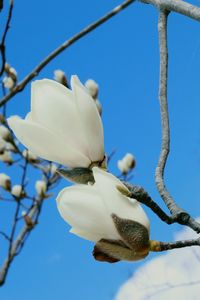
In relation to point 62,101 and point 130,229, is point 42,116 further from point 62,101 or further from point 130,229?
point 130,229

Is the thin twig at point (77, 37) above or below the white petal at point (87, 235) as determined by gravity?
below

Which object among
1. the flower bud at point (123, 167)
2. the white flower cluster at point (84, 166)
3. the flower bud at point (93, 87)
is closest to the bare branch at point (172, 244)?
the white flower cluster at point (84, 166)

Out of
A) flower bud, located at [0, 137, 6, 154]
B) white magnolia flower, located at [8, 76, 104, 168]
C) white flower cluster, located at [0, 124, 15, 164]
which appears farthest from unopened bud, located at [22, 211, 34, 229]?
white magnolia flower, located at [8, 76, 104, 168]

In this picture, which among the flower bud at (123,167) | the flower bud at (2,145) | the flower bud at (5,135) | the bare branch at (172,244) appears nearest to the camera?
the bare branch at (172,244)

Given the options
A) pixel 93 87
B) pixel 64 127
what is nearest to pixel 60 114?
pixel 64 127

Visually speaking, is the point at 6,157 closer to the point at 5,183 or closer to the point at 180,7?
the point at 5,183

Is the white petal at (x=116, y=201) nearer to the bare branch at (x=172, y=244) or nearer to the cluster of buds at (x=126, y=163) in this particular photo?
the bare branch at (x=172, y=244)
